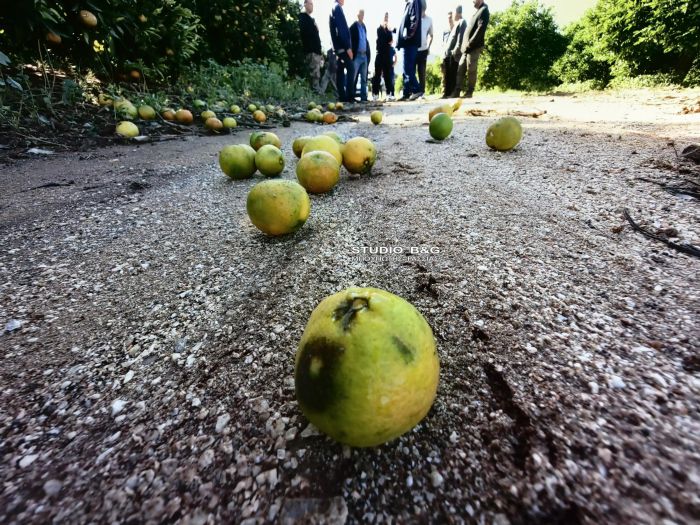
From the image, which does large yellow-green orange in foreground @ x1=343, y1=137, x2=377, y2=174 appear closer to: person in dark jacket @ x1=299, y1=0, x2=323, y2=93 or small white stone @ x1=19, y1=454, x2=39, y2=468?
small white stone @ x1=19, y1=454, x2=39, y2=468

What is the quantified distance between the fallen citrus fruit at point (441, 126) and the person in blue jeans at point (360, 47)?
9.81m

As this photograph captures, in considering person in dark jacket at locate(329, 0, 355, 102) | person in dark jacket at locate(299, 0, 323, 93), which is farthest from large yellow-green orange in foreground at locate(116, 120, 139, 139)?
person in dark jacket at locate(329, 0, 355, 102)

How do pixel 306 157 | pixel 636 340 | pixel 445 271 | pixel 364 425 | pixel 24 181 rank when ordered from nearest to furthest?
1. pixel 364 425
2. pixel 636 340
3. pixel 445 271
4. pixel 306 157
5. pixel 24 181

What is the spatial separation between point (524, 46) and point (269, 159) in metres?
28.8

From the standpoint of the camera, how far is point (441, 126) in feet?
15.7

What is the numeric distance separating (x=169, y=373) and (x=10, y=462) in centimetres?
48

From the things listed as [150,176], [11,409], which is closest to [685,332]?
[11,409]

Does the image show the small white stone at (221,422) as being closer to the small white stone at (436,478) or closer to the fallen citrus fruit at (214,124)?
the small white stone at (436,478)

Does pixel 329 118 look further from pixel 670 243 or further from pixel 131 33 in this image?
pixel 670 243

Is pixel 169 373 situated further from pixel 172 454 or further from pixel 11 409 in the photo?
pixel 11 409

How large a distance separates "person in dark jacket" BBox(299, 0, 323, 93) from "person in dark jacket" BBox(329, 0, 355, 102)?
2.35 feet

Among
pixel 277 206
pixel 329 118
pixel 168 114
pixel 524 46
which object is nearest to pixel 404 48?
pixel 329 118

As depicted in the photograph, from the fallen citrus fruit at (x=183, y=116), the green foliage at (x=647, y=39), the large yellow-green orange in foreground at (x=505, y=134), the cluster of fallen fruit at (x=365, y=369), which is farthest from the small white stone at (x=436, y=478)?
the green foliage at (x=647, y=39)

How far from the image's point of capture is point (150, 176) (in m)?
3.78
